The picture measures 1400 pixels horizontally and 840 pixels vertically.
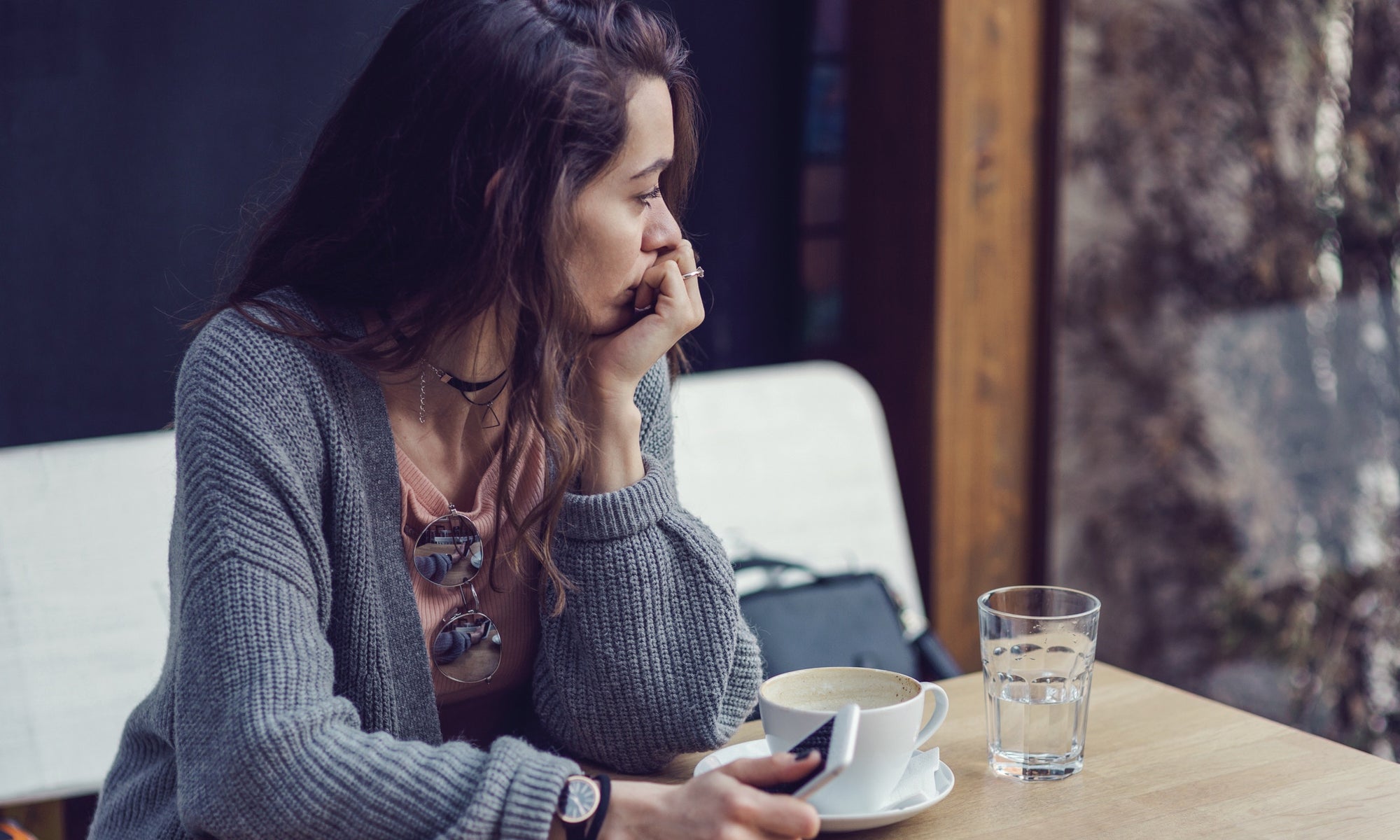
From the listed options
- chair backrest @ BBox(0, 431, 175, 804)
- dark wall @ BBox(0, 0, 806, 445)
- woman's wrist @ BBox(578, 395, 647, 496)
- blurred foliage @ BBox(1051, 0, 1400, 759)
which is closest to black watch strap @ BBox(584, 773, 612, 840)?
woman's wrist @ BBox(578, 395, 647, 496)

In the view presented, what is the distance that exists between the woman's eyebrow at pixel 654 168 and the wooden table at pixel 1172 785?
1.70 feet

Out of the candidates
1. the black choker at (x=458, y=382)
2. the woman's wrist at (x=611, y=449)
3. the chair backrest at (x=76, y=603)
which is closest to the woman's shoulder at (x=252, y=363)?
the black choker at (x=458, y=382)

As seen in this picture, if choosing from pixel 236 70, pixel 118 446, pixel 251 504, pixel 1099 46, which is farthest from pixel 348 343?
pixel 1099 46

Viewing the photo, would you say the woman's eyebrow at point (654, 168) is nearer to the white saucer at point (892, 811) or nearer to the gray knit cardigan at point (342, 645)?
the gray knit cardigan at point (342, 645)

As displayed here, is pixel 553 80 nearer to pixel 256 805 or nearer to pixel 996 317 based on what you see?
pixel 256 805

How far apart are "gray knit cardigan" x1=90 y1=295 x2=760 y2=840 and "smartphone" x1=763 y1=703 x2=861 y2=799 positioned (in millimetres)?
165

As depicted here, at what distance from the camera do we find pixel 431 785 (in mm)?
847

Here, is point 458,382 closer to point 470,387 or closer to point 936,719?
point 470,387

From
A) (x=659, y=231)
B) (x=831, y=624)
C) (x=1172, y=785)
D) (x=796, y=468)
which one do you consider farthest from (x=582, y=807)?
(x=796, y=468)

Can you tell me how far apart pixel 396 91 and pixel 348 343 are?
0.23 metres

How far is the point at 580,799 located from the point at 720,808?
0.33 feet

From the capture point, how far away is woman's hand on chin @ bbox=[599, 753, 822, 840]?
31.2 inches

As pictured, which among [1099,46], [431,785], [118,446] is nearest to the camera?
[431,785]

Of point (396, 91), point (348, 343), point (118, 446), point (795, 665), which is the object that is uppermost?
point (396, 91)
